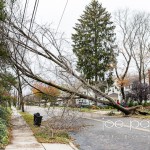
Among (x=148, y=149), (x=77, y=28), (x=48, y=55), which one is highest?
(x=77, y=28)

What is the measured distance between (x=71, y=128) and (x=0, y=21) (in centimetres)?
732

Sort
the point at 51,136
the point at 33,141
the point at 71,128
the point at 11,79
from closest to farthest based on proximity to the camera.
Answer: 1. the point at 33,141
2. the point at 51,136
3. the point at 71,128
4. the point at 11,79

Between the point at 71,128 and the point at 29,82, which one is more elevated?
the point at 29,82

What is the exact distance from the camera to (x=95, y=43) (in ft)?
214

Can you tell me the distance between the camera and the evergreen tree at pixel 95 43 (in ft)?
211

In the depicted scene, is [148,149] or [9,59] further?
[9,59]

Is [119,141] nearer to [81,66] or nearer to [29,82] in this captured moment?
[29,82]

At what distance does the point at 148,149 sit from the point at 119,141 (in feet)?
9.39

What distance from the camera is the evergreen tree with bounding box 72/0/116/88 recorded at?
64.3 metres

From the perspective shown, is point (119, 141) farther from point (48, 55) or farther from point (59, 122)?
point (48, 55)

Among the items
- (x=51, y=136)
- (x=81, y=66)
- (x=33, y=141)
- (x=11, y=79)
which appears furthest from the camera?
(x=81, y=66)

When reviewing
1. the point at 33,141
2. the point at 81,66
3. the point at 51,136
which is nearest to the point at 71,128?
the point at 51,136

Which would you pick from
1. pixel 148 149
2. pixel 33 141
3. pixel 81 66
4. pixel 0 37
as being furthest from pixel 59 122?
pixel 81 66

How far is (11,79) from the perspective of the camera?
2678 centimetres
